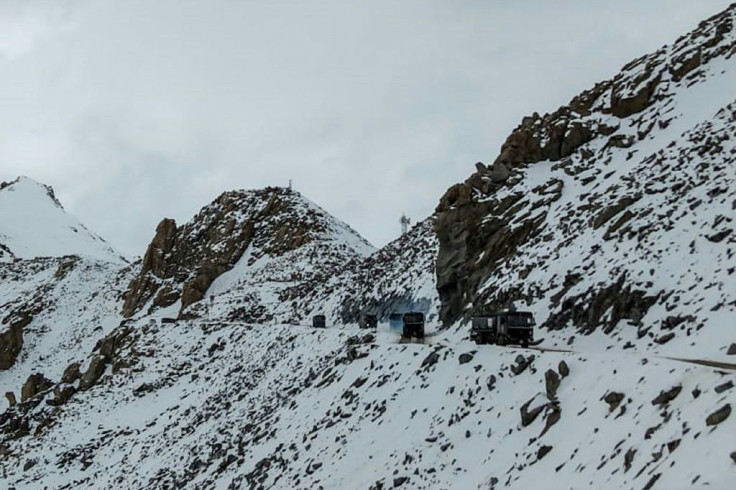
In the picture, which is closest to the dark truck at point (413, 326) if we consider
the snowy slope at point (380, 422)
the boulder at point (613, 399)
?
the snowy slope at point (380, 422)

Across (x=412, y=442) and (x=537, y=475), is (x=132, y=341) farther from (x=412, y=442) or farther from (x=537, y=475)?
(x=537, y=475)

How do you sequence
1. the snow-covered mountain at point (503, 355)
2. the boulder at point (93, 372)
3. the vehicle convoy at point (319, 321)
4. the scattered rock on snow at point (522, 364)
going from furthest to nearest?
1. the boulder at point (93, 372)
2. the vehicle convoy at point (319, 321)
3. the scattered rock on snow at point (522, 364)
4. the snow-covered mountain at point (503, 355)

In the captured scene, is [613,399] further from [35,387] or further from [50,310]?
[50,310]

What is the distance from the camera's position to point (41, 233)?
170m

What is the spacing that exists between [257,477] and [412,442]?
737 centimetres

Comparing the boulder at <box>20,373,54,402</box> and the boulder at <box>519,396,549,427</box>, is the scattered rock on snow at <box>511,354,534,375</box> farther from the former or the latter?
the boulder at <box>20,373,54,402</box>

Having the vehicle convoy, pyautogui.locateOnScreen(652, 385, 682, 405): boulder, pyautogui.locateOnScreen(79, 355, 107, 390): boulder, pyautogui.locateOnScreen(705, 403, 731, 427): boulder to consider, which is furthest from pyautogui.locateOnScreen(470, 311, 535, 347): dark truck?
pyautogui.locateOnScreen(79, 355, 107, 390): boulder

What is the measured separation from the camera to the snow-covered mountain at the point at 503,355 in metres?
14.9

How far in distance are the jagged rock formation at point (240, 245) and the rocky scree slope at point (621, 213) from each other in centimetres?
3680

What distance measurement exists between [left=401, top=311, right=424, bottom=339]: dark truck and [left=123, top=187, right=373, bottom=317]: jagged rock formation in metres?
37.5

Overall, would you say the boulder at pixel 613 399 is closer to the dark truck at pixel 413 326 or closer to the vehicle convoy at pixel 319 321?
the dark truck at pixel 413 326

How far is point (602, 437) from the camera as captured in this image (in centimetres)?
1388

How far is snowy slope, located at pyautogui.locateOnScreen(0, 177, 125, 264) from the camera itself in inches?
5984

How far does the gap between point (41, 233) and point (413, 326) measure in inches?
6262
